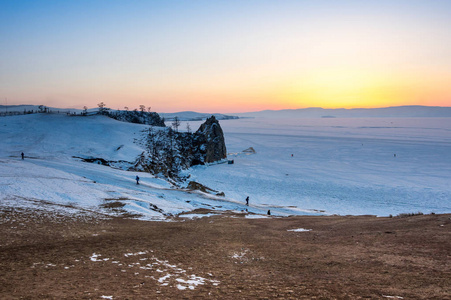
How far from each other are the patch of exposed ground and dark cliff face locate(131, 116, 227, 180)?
1743 inches

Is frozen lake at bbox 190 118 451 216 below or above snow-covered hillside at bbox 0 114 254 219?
below

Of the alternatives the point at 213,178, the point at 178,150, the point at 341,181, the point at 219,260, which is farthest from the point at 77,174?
the point at 341,181

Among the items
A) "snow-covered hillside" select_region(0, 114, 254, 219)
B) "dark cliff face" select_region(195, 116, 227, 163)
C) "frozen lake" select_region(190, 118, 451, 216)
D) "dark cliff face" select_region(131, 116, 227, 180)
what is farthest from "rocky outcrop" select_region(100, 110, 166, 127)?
"frozen lake" select_region(190, 118, 451, 216)

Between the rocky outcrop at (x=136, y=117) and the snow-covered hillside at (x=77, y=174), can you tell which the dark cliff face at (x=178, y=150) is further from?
the rocky outcrop at (x=136, y=117)

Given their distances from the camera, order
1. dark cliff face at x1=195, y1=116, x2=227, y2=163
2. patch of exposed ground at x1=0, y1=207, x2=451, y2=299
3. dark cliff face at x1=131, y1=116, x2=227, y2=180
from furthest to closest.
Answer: dark cliff face at x1=195, y1=116, x2=227, y2=163 < dark cliff face at x1=131, y1=116, x2=227, y2=180 < patch of exposed ground at x1=0, y1=207, x2=451, y2=299

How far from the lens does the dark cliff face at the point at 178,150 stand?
66.5m

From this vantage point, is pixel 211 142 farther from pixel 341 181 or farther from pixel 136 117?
pixel 136 117

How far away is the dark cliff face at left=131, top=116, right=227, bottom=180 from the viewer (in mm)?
66500

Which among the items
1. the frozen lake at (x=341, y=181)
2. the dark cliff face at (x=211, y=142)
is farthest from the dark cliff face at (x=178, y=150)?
the frozen lake at (x=341, y=181)

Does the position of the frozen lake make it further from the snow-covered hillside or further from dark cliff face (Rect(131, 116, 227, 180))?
the snow-covered hillside

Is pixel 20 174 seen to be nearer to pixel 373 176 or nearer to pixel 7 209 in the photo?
pixel 7 209

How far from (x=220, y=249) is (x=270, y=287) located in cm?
600

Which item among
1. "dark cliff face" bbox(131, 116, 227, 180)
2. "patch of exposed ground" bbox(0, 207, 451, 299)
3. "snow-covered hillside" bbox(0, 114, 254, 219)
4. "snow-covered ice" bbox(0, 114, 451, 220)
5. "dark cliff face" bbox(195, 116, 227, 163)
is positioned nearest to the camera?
"patch of exposed ground" bbox(0, 207, 451, 299)

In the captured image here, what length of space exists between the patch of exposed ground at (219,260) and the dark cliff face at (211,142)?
71332mm
